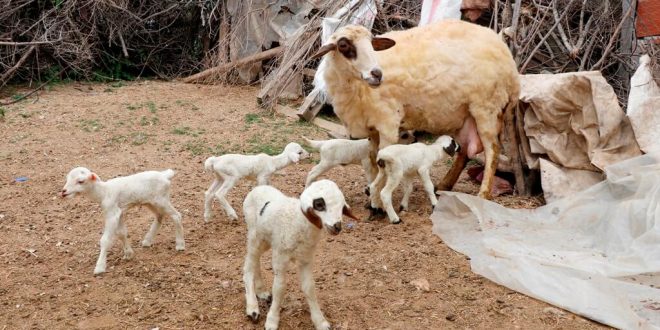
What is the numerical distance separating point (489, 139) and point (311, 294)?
3.04 meters

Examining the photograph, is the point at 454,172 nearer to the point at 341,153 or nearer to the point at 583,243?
the point at 341,153

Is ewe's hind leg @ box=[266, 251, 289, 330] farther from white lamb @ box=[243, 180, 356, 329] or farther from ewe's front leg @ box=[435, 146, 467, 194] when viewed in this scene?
ewe's front leg @ box=[435, 146, 467, 194]

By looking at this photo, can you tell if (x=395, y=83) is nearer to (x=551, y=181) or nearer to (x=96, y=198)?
(x=551, y=181)

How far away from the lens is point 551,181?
19.9ft

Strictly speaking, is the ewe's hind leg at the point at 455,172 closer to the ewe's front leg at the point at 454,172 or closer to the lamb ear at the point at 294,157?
the ewe's front leg at the point at 454,172

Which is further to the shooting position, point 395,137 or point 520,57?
point 520,57

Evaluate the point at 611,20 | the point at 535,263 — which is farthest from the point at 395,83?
the point at 611,20

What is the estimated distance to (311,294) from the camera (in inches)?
152

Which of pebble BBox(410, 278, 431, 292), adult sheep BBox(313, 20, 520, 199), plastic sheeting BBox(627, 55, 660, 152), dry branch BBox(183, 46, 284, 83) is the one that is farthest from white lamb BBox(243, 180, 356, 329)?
dry branch BBox(183, 46, 284, 83)

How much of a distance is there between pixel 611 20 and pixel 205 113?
5453mm

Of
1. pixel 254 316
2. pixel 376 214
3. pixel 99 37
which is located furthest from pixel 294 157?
pixel 99 37

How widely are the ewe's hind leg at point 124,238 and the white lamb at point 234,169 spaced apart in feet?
3.09

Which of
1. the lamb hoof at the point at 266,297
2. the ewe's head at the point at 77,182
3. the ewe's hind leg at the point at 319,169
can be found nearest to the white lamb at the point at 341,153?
the ewe's hind leg at the point at 319,169

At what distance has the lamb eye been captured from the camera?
11.4ft
